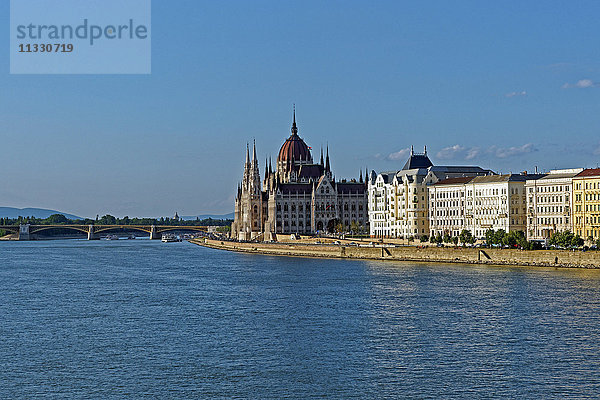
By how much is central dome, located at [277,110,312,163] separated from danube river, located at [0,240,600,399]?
11001 centimetres

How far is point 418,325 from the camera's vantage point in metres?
45.4

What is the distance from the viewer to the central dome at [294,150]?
595 ft

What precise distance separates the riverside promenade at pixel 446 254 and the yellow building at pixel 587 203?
1219 cm

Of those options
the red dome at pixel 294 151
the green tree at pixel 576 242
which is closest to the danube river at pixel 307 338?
the green tree at pixel 576 242

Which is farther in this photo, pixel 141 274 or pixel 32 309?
pixel 141 274

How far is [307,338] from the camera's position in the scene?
41625 mm

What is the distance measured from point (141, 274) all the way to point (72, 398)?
53619 millimetres

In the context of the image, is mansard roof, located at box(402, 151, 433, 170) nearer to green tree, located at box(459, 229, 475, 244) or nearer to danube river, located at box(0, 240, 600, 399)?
green tree, located at box(459, 229, 475, 244)

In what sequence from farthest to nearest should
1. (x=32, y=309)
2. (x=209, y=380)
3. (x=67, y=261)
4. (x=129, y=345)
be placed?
(x=67, y=261), (x=32, y=309), (x=129, y=345), (x=209, y=380)

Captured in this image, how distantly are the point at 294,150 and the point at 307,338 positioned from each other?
141091 millimetres

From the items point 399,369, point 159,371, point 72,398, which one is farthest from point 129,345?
point 399,369

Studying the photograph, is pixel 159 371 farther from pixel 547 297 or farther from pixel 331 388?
pixel 547 297

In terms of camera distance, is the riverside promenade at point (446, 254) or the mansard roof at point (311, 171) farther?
the mansard roof at point (311, 171)

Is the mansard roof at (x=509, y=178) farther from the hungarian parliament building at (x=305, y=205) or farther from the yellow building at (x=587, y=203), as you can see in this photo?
the hungarian parliament building at (x=305, y=205)
